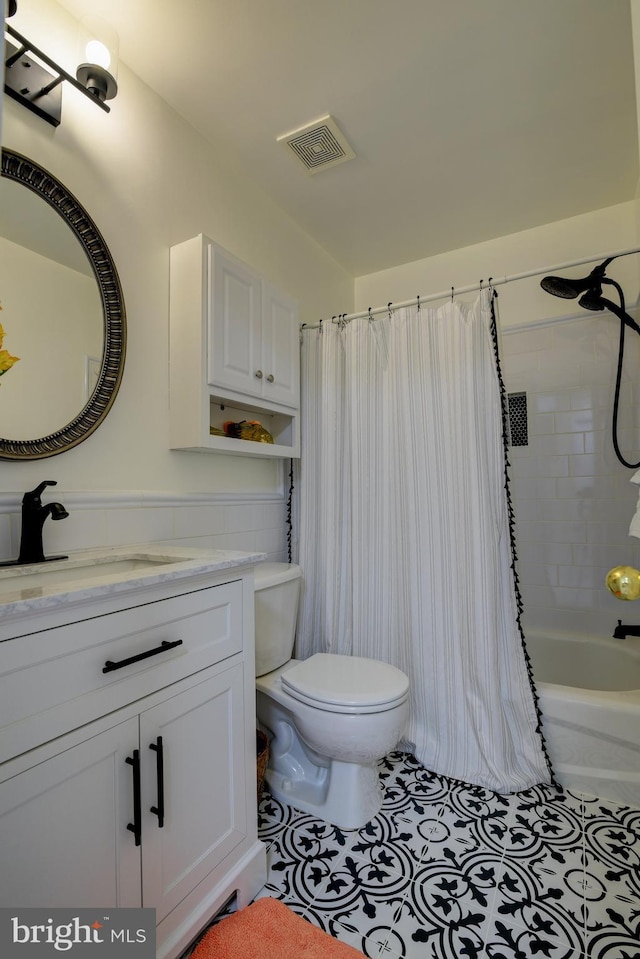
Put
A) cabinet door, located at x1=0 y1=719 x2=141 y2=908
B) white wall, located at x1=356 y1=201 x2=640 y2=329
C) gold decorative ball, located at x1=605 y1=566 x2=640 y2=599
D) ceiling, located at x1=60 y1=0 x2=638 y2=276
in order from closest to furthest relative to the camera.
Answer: gold decorative ball, located at x1=605 y1=566 x2=640 y2=599
cabinet door, located at x1=0 y1=719 x2=141 y2=908
ceiling, located at x1=60 y1=0 x2=638 y2=276
white wall, located at x1=356 y1=201 x2=640 y2=329

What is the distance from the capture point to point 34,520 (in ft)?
3.93

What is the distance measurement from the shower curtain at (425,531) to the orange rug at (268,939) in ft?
2.70

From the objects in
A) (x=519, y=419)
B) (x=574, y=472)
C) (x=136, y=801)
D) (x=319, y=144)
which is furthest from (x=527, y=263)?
(x=136, y=801)

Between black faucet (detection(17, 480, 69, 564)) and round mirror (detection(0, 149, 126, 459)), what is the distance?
12 centimetres

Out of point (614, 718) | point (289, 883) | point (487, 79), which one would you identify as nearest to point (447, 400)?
point (487, 79)

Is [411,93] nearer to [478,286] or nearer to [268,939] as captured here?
[478,286]

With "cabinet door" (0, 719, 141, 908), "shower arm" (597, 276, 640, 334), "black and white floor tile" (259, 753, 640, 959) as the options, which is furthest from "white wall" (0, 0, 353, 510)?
"shower arm" (597, 276, 640, 334)

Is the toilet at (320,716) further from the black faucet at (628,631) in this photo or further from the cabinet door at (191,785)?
the black faucet at (628,631)

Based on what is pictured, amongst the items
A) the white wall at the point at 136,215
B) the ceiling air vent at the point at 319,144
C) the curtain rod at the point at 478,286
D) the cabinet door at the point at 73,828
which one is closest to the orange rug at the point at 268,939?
the cabinet door at the point at 73,828

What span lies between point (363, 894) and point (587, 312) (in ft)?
8.56

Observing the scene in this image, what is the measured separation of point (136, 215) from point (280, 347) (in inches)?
27.7

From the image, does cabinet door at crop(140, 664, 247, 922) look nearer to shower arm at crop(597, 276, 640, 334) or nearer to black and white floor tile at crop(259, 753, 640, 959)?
black and white floor tile at crop(259, 753, 640, 959)

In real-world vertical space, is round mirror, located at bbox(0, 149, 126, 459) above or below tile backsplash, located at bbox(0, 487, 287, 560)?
above

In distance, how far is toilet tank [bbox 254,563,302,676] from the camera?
1.72m
